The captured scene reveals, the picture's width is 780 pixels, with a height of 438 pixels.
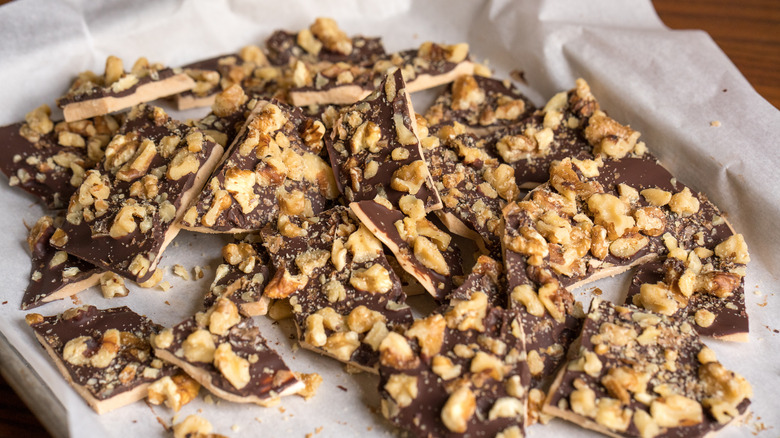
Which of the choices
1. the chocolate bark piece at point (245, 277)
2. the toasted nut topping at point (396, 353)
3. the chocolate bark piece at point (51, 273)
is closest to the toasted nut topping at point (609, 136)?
the toasted nut topping at point (396, 353)

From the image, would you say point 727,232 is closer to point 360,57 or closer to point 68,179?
point 360,57

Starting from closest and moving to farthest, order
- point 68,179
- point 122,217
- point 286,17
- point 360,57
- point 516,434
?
point 516,434
point 122,217
point 68,179
point 360,57
point 286,17

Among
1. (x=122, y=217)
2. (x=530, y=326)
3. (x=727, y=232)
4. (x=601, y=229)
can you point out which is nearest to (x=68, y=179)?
(x=122, y=217)

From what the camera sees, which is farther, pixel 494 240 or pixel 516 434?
pixel 494 240

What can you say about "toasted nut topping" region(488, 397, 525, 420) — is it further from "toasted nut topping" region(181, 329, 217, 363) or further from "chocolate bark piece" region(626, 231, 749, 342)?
"toasted nut topping" region(181, 329, 217, 363)

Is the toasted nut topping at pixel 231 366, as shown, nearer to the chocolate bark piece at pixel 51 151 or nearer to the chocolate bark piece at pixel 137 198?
the chocolate bark piece at pixel 137 198

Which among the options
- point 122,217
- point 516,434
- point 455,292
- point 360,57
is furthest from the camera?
point 360,57

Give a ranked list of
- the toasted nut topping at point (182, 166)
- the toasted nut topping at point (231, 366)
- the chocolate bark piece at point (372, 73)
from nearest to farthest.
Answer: the toasted nut topping at point (231, 366)
the toasted nut topping at point (182, 166)
the chocolate bark piece at point (372, 73)

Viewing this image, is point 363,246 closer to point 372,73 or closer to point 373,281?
point 373,281
